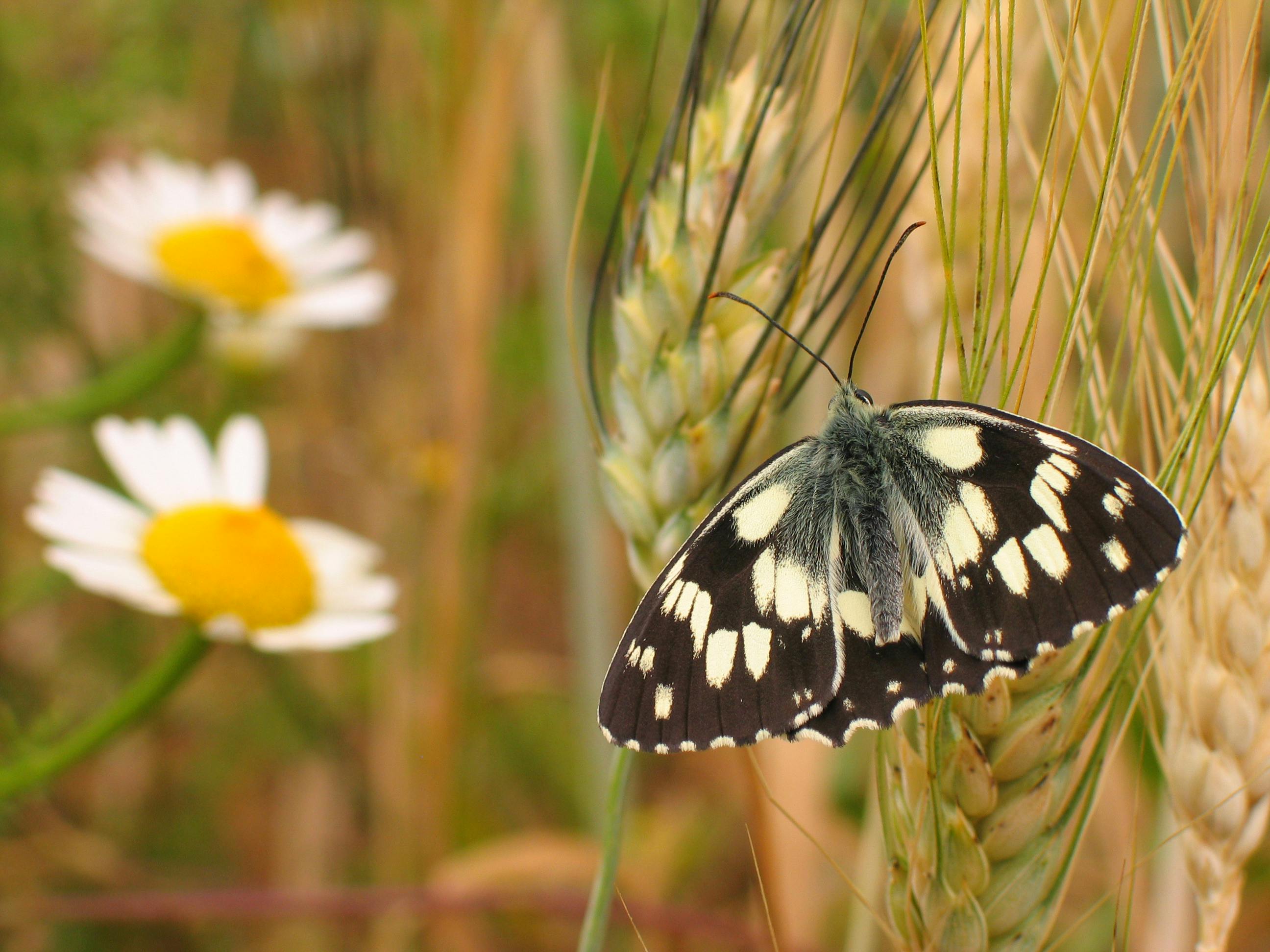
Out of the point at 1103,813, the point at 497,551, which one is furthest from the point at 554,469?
the point at 1103,813

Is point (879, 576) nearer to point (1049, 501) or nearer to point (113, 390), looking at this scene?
point (1049, 501)

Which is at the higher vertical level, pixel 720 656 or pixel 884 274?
pixel 884 274

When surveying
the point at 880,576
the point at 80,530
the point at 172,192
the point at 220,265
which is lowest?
the point at 880,576

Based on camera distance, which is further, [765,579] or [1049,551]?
[765,579]

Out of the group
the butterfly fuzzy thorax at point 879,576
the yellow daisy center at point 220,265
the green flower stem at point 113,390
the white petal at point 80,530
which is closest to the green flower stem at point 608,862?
the butterfly fuzzy thorax at point 879,576

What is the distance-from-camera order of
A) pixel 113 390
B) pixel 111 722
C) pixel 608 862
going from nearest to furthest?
pixel 608 862, pixel 111 722, pixel 113 390

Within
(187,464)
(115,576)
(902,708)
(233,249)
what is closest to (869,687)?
(902,708)

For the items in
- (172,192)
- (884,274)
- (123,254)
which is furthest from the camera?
(172,192)

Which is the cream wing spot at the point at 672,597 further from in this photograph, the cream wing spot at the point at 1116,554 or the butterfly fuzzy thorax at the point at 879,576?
the cream wing spot at the point at 1116,554

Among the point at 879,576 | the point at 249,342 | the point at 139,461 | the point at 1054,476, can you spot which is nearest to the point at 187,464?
the point at 139,461
